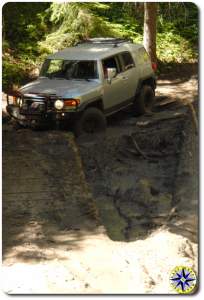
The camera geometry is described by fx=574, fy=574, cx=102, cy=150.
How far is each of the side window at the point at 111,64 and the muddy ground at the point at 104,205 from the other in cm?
127

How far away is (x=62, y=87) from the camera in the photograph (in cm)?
1103

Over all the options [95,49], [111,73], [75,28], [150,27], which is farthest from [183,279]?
[150,27]

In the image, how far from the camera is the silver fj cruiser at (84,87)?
1080 cm

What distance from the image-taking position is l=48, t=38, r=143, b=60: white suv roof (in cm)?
1161

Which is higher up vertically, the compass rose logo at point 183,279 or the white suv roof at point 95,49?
the white suv roof at point 95,49

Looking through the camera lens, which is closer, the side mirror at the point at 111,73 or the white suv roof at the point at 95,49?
the side mirror at the point at 111,73

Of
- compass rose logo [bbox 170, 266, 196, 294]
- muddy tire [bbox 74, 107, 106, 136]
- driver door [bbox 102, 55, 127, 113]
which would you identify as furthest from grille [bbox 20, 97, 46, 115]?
compass rose logo [bbox 170, 266, 196, 294]

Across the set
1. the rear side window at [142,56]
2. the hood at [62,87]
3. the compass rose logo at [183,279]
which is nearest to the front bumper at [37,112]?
the hood at [62,87]

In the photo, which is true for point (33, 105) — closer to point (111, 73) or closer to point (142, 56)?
point (111, 73)

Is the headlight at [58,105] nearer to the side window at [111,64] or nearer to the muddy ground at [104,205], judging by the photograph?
the muddy ground at [104,205]

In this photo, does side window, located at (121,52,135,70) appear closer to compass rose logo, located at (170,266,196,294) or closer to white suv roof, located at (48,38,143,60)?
white suv roof, located at (48,38,143,60)

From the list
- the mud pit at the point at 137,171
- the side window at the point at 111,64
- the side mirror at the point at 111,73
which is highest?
the side window at the point at 111,64

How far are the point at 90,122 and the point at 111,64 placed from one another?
140 centimetres

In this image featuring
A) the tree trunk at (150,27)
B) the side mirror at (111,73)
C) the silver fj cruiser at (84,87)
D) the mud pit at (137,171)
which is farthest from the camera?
the tree trunk at (150,27)
